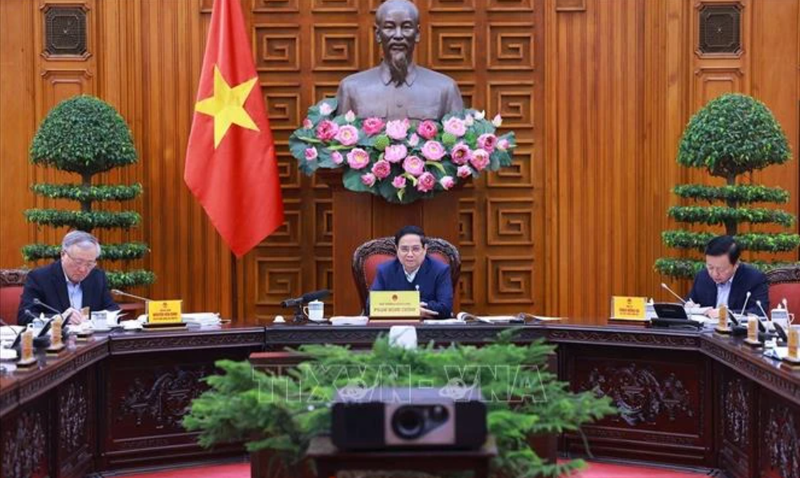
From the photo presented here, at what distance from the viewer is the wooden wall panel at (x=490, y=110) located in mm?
7488

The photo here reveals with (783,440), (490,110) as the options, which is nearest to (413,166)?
(490,110)

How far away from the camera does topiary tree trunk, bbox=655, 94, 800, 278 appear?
21.5ft

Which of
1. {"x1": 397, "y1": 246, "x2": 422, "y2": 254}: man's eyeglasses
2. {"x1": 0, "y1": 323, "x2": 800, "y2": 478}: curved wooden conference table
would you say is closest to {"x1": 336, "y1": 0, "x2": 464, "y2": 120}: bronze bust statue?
{"x1": 397, "y1": 246, "x2": 422, "y2": 254}: man's eyeglasses

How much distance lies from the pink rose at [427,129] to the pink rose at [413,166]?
0.14 m

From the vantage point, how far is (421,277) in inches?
226

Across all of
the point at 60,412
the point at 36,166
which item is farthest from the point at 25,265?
the point at 60,412

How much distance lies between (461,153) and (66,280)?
223cm

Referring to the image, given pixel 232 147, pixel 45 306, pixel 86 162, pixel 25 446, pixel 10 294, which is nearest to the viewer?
pixel 25 446

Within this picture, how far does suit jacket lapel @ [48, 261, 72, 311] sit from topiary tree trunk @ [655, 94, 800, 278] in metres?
3.35

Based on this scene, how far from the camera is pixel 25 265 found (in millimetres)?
7473

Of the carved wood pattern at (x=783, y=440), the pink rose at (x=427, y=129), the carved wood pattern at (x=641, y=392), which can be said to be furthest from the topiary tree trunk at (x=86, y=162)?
the carved wood pattern at (x=783, y=440)

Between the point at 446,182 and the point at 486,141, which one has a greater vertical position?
the point at 486,141

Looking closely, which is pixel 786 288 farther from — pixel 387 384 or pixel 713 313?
pixel 387 384

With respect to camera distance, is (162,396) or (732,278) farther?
(732,278)
